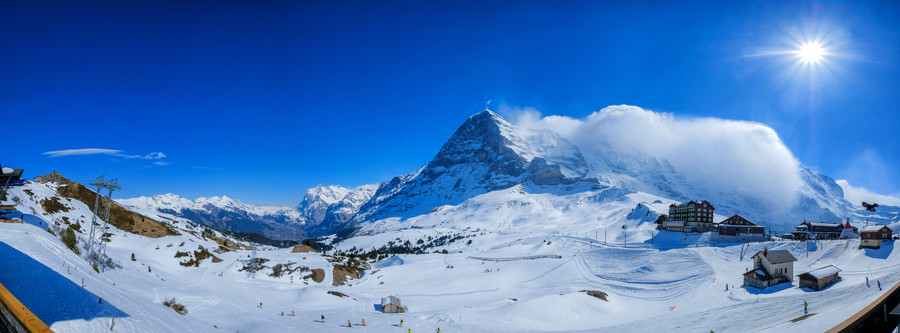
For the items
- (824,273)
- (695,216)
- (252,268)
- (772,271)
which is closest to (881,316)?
(824,273)

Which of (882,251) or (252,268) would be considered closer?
(882,251)

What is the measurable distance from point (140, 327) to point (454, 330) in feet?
91.9

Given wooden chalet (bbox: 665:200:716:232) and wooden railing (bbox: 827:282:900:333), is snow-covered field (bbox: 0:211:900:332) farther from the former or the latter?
wooden chalet (bbox: 665:200:716:232)

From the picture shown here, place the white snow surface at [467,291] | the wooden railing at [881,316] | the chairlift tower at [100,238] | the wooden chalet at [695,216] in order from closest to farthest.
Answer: the wooden railing at [881,316], the white snow surface at [467,291], the chairlift tower at [100,238], the wooden chalet at [695,216]

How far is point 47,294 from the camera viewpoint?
49.9 feet

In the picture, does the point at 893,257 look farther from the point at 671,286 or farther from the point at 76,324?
the point at 76,324

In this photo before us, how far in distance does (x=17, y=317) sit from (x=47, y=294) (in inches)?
483

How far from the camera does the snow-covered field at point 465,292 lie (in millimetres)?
19234

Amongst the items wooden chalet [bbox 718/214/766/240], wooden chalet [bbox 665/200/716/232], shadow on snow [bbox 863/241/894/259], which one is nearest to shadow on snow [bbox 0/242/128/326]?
shadow on snow [bbox 863/241/894/259]

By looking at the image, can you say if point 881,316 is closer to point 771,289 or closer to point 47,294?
point 47,294

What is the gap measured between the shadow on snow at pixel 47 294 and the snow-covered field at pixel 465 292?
0.07 metres

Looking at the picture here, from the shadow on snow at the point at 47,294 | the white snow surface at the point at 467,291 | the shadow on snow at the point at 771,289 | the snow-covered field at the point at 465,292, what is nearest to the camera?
the shadow on snow at the point at 47,294

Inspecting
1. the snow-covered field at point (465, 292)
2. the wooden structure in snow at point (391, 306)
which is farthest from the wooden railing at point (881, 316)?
the wooden structure in snow at point (391, 306)

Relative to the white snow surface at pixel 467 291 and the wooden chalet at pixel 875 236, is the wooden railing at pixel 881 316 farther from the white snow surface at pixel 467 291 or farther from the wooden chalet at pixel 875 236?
the wooden chalet at pixel 875 236
